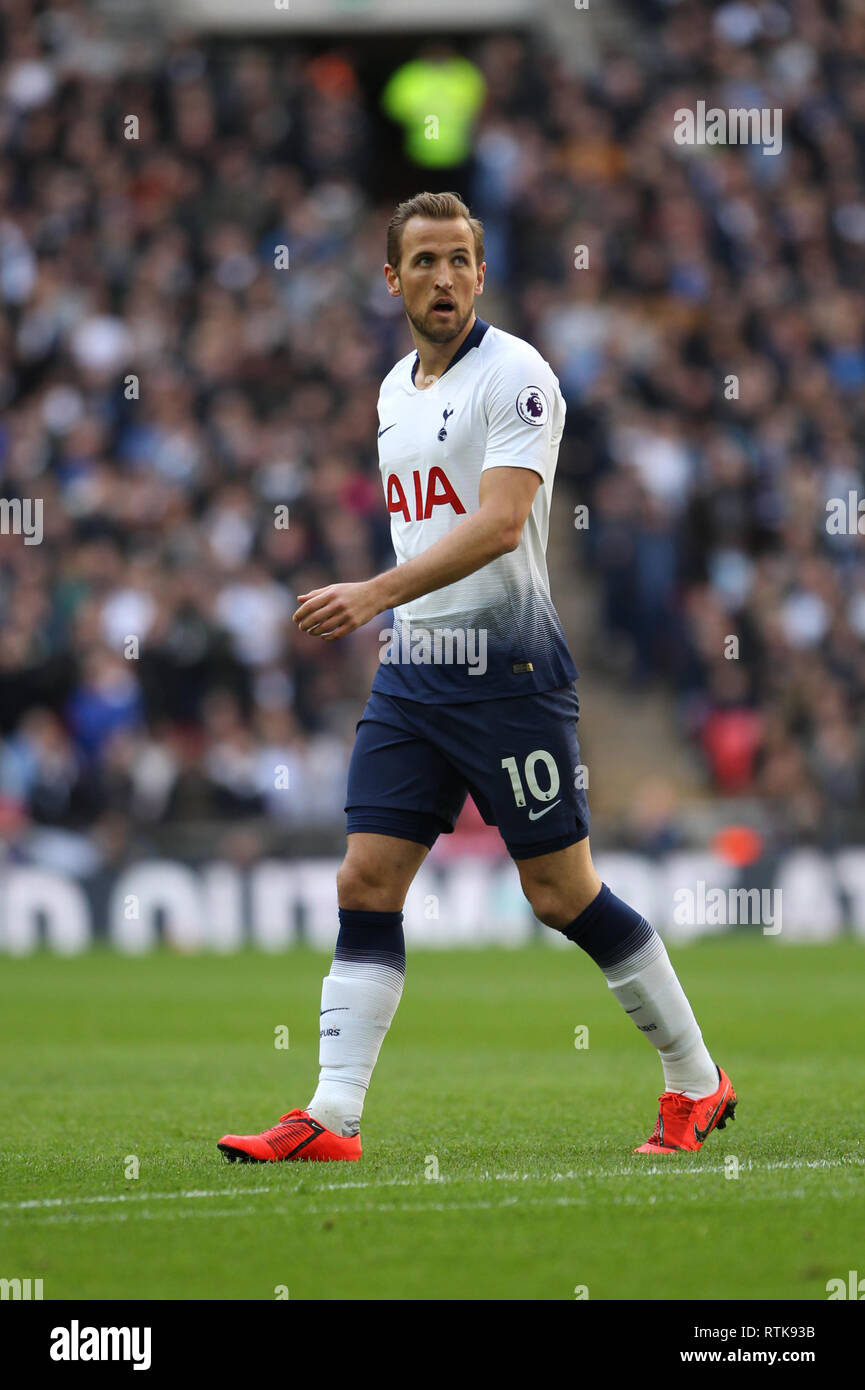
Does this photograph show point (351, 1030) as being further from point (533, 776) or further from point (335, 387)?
point (335, 387)

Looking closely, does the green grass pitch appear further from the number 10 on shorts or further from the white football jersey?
the white football jersey

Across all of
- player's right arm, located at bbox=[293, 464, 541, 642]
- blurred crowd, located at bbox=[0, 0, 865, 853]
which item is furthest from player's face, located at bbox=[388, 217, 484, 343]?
blurred crowd, located at bbox=[0, 0, 865, 853]

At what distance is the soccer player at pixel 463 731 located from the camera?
559cm

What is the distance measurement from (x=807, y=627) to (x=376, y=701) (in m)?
12.1

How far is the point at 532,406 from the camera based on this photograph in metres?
5.57

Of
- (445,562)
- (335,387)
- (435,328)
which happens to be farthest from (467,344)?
(335,387)

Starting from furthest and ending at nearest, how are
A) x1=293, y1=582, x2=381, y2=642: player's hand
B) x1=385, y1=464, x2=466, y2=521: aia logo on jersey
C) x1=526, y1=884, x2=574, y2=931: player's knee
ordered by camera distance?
1. x1=385, y1=464, x2=466, y2=521: aia logo on jersey
2. x1=526, y1=884, x2=574, y2=931: player's knee
3. x1=293, y1=582, x2=381, y2=642: player's hand

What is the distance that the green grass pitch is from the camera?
4.18m

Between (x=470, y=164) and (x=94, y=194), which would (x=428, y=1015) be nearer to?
(x=94, y=194)

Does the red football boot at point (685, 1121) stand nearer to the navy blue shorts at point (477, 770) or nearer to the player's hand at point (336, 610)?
A: the navy blue shorts at point (477, 770)

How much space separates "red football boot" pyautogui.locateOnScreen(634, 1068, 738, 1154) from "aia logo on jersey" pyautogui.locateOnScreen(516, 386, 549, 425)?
1.88 m

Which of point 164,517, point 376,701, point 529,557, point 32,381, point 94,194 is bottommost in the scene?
point 376,701

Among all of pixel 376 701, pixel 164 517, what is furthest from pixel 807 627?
pixel 376 701

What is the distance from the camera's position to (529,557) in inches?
226
